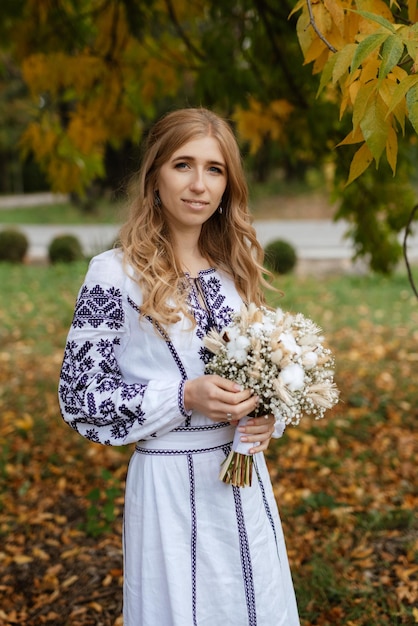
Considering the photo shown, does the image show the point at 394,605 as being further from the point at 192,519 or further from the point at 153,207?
the point at 153,207

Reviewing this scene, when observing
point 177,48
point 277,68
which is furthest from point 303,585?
point 177,48

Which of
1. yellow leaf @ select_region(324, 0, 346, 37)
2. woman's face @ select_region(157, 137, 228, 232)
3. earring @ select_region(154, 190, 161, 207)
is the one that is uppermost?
yellow leaf @ select_region(324, 0, 346, 37)

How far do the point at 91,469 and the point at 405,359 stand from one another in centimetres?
338

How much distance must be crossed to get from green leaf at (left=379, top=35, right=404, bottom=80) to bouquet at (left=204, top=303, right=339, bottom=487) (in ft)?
1.99

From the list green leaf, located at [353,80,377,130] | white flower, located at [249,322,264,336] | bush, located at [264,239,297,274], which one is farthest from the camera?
bush, located at [264,239,297,274]

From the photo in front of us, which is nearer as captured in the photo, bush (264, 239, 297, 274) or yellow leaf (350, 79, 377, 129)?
yellow leaf (350, 79, 377, 129)

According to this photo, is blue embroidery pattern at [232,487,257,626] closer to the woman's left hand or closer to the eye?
the woman's left hand

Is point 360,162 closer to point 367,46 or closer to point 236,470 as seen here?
point 367,46

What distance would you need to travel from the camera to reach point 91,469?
4492mm

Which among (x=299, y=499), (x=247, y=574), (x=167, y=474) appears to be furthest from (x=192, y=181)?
(x=299, y=499)

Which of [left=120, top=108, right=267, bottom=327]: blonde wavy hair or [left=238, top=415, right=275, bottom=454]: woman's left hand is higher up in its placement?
[left=120, top=108, right=267, bottom=327]: blonde wavy hair

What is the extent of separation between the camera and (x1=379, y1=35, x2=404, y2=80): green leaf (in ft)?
4.71

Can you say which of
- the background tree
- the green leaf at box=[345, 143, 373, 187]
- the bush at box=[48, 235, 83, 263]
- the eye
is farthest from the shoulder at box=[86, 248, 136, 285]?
the bush at box=[48, 235, 83, 263]

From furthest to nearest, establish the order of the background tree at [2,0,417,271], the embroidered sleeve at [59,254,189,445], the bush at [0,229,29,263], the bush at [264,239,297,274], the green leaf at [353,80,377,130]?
the bush at [0,229,29,263], the bush at [264,239,297,274], the background tree at [2,0,417,271], the embroidered sleeve at [59,254,189,445], the green leaf at [353,80,377,130]
